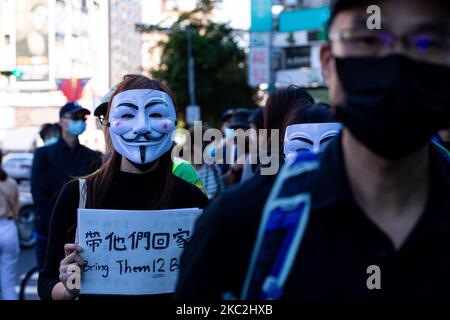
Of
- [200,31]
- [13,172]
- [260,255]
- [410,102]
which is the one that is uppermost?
[200,31]

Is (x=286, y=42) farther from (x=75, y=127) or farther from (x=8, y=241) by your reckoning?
(x=75, y=127)

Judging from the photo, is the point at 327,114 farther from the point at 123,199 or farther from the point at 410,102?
the point at 410,102

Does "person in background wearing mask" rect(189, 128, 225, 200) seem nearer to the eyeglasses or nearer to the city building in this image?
the eyeglasses

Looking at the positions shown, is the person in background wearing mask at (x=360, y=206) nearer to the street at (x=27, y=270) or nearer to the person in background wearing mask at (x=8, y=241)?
the person in background wearing mask at (x=8, y=241)

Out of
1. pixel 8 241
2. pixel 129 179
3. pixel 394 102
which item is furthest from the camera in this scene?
pixel 8 241

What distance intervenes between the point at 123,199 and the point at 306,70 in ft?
141

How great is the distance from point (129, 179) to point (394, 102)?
1955 millimetres

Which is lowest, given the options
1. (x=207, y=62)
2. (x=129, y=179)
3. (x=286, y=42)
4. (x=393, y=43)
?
(x=129, y=179)

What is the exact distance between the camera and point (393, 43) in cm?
166

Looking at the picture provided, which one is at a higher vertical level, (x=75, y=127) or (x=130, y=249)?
(x=75, y=127)

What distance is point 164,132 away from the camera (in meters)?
3.55

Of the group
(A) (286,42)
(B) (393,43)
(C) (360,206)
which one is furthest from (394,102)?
(A) (286,42)

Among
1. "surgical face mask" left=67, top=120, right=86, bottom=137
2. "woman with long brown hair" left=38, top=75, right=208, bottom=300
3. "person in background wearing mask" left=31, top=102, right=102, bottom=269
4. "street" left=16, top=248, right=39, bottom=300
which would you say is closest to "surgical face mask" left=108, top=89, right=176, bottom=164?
"woman with long brown hair" left=38, top=75, right=208, bottom=300
